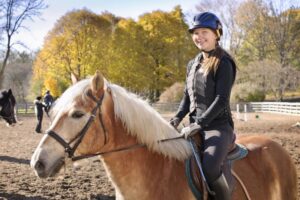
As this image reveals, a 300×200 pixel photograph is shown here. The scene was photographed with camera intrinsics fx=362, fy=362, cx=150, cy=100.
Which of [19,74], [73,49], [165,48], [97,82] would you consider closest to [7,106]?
[97,82]

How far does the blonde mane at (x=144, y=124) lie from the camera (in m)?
2.93

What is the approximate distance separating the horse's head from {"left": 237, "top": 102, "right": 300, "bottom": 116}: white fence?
2400 cm

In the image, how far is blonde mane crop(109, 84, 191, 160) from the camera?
2.93 m

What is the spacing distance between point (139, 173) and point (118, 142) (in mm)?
304

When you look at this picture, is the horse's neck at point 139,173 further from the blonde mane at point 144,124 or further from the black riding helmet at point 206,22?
the black riding helmet at point 206,22

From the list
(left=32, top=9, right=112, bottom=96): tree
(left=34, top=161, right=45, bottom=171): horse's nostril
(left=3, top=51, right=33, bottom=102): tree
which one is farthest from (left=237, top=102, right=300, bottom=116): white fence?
(left=3, top=51, right=33, bottom=102): tree

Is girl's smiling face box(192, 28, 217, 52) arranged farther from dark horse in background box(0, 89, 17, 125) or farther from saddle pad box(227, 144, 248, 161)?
dark horse in background box(0, 89, 17, 125)

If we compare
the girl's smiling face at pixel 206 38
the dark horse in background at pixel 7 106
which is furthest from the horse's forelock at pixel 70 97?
the dark horse in background at pixel 7 106

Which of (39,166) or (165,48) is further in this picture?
(165,48)

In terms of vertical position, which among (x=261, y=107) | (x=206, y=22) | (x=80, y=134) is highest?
(x=206, y=22)

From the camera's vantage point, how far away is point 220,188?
9.82ft

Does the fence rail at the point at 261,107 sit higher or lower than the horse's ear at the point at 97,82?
lower

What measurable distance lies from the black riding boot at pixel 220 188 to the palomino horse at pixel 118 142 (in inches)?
8.0

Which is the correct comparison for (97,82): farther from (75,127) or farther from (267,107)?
(267,107)
